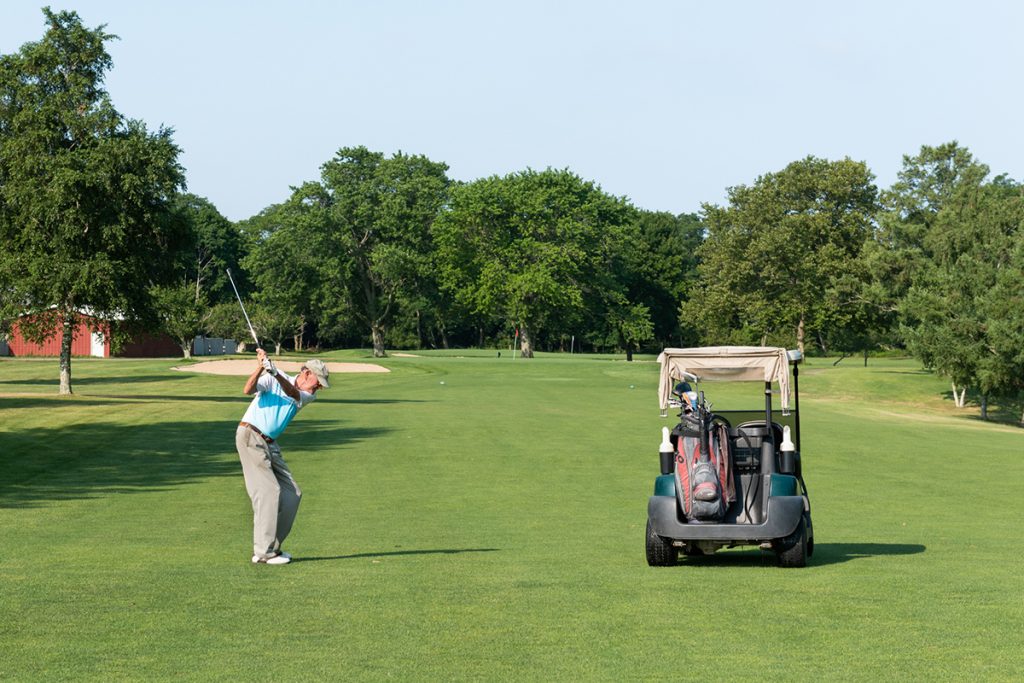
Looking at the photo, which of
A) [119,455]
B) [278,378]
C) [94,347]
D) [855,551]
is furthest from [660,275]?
[278,378]

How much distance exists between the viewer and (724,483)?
12750 millimetres

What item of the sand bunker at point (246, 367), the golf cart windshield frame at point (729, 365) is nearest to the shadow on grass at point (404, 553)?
the golf cart windshield frame at point (729, 365)

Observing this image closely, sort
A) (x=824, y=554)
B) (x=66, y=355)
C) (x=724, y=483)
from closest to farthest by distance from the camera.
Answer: (x=724, y=483) → (x=824, y=554) → (x=66, y=355)

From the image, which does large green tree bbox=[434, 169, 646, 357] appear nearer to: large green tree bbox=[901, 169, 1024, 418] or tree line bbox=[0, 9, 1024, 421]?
tree line bbox=[0, 9, 1024, 421]

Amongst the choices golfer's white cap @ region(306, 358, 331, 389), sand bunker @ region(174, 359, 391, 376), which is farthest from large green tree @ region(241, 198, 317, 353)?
golfer's white cap @ region(306, 358, 331, 389)

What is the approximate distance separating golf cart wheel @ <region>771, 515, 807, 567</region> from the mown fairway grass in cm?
14

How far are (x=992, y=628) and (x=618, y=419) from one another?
1328 inches

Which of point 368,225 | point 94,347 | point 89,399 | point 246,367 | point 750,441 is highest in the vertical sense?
point 368,225

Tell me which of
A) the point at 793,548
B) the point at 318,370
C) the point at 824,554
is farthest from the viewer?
the point at 824,554

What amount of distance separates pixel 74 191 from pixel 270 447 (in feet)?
132

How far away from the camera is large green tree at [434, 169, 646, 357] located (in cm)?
11288

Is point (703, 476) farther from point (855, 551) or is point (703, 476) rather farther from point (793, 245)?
point (793, 245)

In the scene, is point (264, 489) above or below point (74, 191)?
below

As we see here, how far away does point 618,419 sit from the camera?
4344 cm
